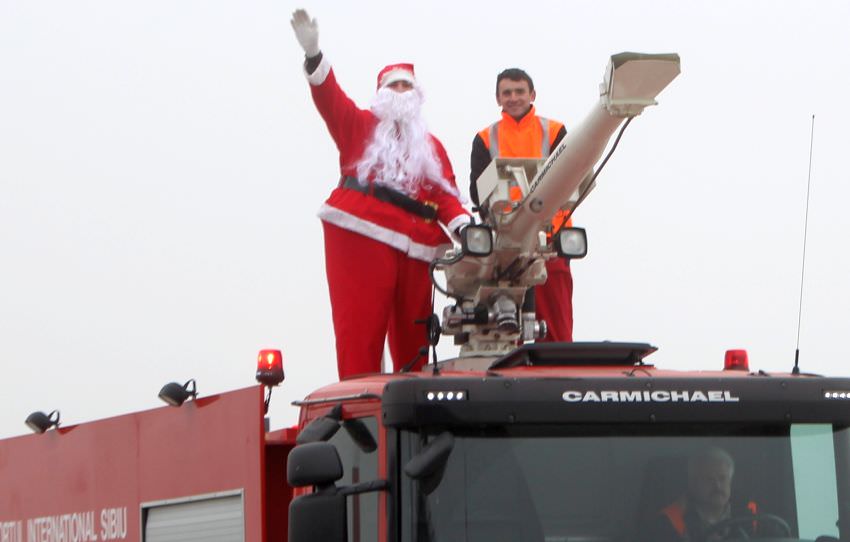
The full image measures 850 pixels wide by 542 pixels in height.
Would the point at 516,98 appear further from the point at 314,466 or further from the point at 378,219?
the point at 314,466

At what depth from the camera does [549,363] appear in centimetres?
598

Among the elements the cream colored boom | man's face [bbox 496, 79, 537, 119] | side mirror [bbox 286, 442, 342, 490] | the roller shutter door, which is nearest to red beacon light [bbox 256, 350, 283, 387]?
the roller shutter door

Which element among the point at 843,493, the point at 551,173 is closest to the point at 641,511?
the point at 843,493

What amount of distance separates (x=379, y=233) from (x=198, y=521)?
172 centimetres

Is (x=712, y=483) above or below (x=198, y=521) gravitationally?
above

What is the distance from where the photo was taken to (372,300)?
7426 mm

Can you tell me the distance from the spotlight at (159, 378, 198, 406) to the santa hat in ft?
6.98

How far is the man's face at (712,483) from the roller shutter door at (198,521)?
70.3 inches

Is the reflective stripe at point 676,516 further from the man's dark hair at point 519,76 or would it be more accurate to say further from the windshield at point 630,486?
the man's dark hair at point 519,76

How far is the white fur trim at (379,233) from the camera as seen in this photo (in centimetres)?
756

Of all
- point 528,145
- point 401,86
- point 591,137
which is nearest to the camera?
point 591,137

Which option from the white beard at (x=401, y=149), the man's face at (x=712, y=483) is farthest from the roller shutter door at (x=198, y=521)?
the white beard at (x=401, y=149)

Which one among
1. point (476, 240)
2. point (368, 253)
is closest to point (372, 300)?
point (368, 253)

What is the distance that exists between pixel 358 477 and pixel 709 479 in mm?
1191
